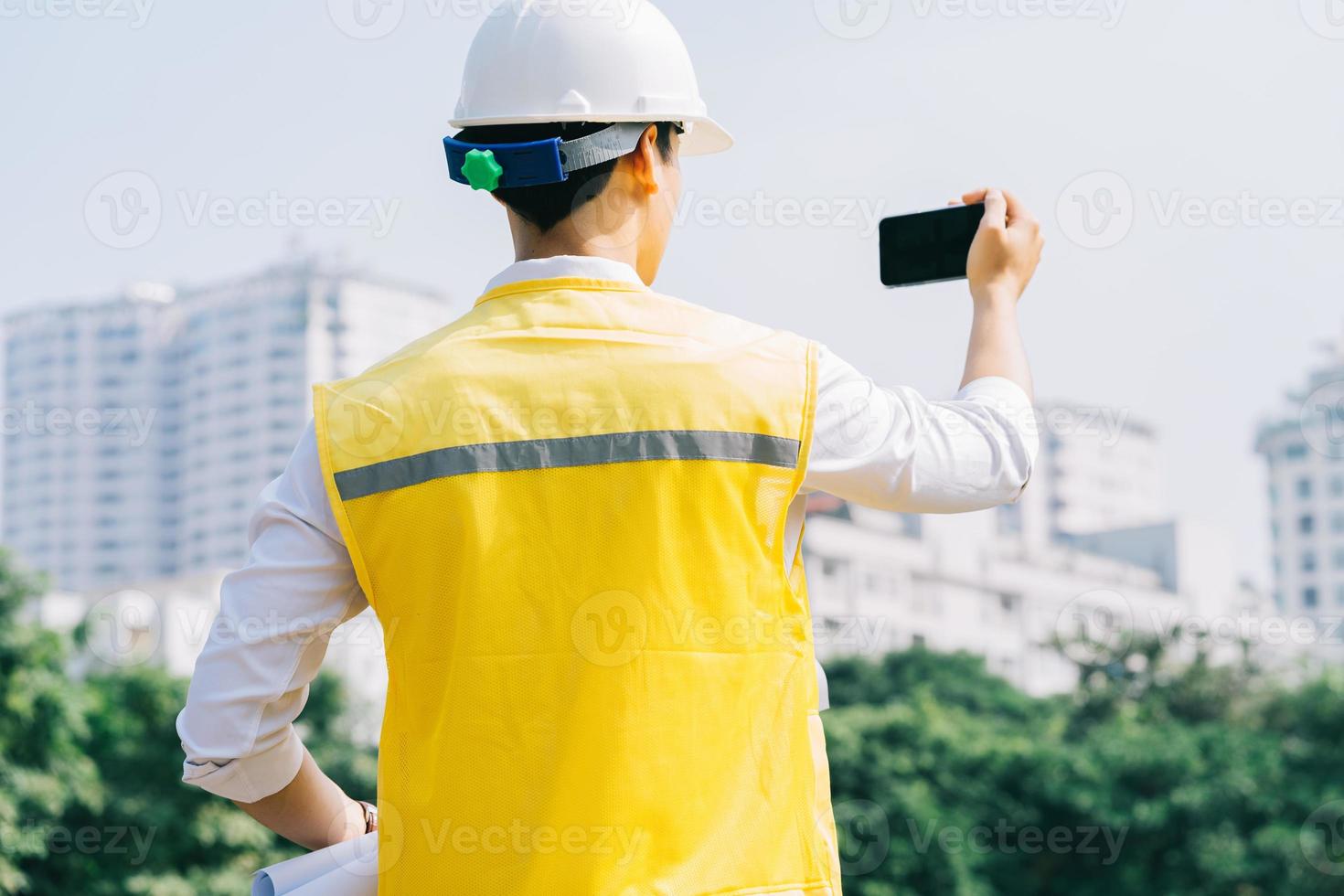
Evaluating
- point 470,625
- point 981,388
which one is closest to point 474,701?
point 470,625

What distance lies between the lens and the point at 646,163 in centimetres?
168

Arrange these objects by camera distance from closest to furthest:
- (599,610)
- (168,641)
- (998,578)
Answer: (599,610) < (168,641) < (998,578)

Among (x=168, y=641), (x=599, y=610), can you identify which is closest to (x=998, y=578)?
(x=168, y=641)

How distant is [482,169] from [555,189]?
0.08 m

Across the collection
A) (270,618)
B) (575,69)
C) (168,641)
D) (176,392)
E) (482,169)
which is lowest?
(168,641)

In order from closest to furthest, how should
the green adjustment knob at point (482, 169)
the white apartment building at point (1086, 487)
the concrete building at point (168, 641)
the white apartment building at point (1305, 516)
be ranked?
the green adjustment knob at point (482, 169) < the concrete building at point (168, 641) < the white apartment building at point (1305, 516) < the white apartment building at point (1086, 487)

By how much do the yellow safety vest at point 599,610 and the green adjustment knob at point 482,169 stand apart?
7.9 inches

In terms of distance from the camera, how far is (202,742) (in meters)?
1.58

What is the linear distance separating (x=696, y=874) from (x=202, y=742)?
524 mm

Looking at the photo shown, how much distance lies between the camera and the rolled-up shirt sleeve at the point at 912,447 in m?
1.53

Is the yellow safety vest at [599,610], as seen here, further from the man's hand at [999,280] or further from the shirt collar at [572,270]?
the man's hand at [999,280]

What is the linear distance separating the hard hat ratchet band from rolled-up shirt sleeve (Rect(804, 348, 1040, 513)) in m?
0.32

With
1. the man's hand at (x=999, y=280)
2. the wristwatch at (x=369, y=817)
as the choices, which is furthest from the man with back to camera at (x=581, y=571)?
the wristwatch at (x=369, y=817)

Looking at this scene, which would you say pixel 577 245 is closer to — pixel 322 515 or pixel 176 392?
pixel 322 515
